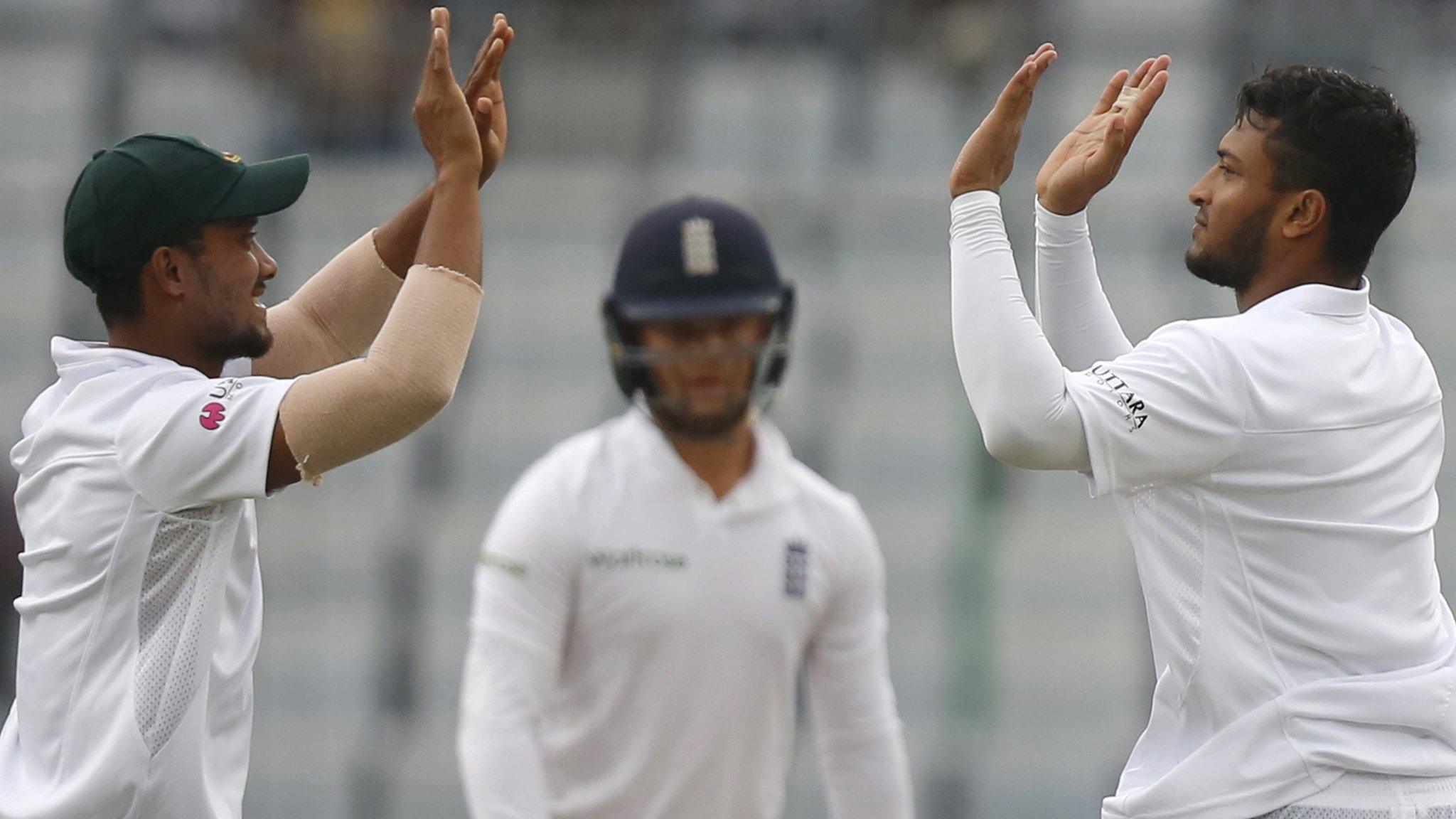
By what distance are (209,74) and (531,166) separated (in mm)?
1340

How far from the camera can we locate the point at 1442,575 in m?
7.55

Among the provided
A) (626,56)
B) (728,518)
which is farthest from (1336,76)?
(626,56)

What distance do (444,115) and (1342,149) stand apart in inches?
48.6

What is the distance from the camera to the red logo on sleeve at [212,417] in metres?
2.62

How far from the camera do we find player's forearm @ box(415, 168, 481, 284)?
2738mm

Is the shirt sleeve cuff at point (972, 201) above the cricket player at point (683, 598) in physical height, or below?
above

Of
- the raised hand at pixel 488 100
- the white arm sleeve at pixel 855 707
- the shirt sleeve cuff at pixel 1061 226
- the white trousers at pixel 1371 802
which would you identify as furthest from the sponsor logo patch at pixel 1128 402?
the white arm sleeve at pixel 855 707

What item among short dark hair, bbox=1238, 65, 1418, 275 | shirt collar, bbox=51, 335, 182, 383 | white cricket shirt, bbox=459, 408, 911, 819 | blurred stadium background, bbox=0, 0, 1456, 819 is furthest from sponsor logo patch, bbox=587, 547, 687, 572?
blurred stadium background, bbox=0, 0, 1456, 819

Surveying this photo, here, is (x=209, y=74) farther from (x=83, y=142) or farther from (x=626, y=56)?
(x=626, y=56)

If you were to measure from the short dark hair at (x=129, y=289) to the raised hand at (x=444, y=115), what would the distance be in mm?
356

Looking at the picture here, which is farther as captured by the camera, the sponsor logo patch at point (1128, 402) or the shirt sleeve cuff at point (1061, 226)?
the shirt sleeve cuff at point (1061, 226)

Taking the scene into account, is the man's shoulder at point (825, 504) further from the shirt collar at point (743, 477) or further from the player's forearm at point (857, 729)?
the player's forearm at point (857, 729)

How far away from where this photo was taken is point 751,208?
768 centimetres

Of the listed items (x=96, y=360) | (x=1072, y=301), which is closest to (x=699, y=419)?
(x=1072, y=301)
